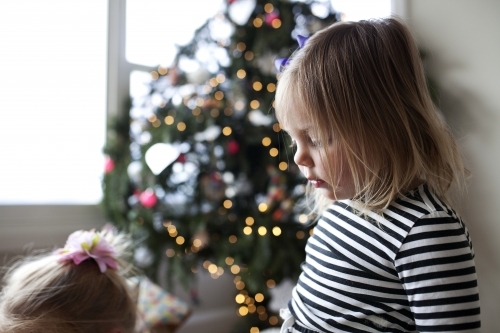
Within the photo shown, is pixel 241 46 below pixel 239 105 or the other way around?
the other way around

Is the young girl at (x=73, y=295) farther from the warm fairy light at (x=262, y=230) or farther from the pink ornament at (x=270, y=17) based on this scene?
the pink ornament at (x=270, y=17)

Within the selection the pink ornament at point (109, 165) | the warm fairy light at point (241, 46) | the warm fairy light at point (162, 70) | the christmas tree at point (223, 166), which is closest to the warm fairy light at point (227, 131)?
the christmas tree at point (223, 166)

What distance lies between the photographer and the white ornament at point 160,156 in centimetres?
199

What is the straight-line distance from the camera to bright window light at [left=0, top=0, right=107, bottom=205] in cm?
200

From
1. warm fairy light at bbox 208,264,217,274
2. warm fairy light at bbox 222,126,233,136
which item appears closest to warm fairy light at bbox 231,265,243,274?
warm fairy light at bbox 208,264,217,274

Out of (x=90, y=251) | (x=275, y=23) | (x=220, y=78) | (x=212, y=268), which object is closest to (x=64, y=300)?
(x=90, y=251)

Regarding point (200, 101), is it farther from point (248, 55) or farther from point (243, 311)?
point (243, 311)

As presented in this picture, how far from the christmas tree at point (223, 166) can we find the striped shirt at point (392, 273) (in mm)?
864

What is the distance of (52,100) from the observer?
7.02ft

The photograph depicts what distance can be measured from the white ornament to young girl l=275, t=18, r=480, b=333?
1.19 metres

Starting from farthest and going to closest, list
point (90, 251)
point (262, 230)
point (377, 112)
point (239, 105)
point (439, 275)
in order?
point (239, 105) → point (262, 230) → point (90, 251) → point (377, 112) → point (439, 275)

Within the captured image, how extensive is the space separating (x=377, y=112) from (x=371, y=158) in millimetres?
79

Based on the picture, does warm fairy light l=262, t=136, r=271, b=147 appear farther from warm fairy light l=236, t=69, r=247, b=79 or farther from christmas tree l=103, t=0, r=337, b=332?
warm fairy light l=236, t=69, r=247, b=79

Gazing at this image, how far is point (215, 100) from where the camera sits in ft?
6.40
